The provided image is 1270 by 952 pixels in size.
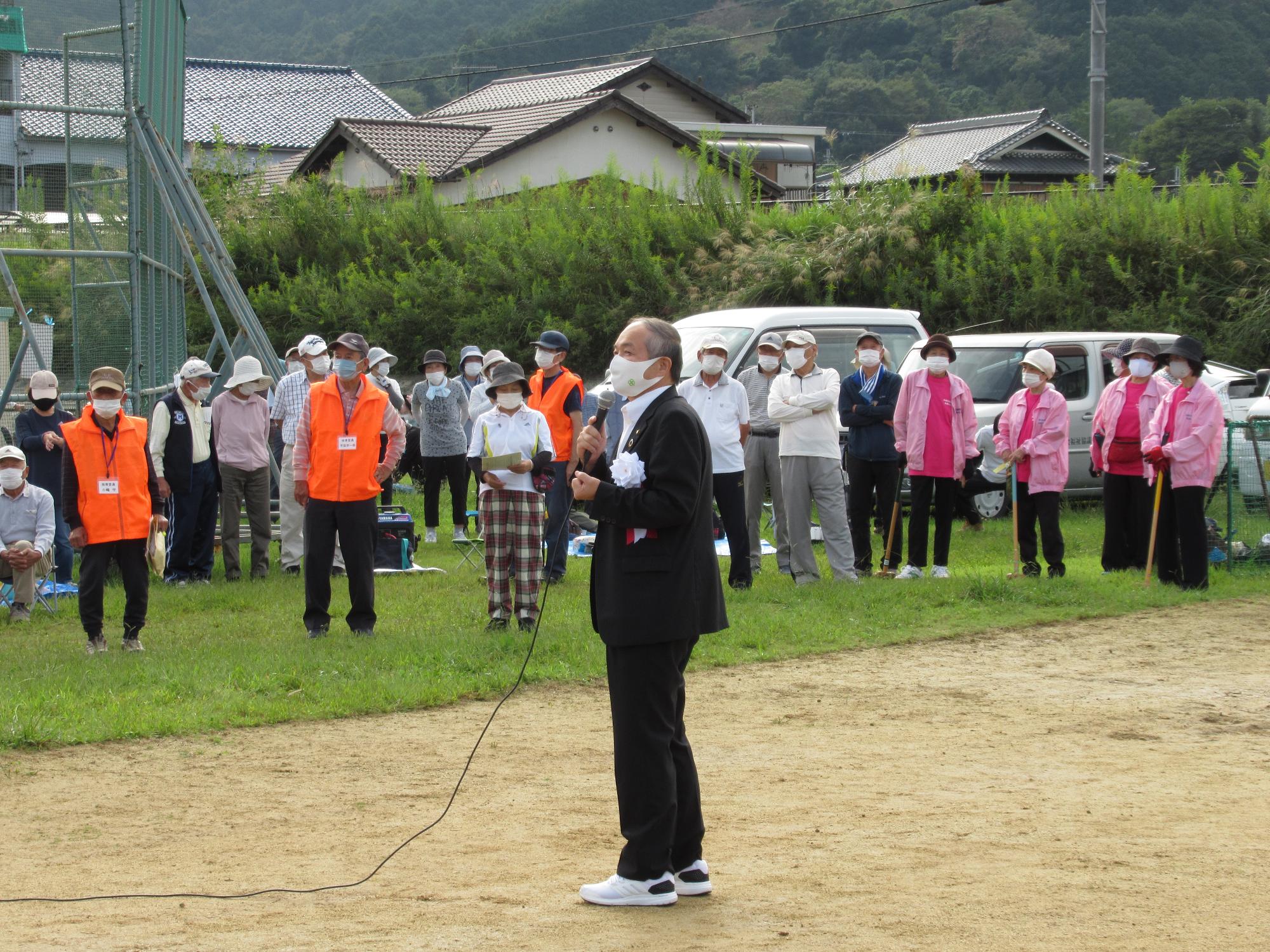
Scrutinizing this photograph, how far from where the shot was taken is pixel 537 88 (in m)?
49.7

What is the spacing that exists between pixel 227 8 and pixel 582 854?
78826 millimetres

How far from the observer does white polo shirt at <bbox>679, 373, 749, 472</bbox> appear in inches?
447

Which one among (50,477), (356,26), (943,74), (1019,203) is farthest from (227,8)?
(50,477)

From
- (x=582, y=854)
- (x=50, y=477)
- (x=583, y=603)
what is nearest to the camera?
(x=582, y=854)

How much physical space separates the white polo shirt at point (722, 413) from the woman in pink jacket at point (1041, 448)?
2.72 meters

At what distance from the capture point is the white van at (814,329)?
1545cm

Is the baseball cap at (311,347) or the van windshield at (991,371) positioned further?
the van windshield at (991,371)

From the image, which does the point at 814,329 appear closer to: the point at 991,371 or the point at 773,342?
the point at 991,371

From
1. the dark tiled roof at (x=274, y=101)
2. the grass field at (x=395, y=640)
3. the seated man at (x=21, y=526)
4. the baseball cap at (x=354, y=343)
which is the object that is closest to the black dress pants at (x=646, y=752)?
the grass field at (x=395, y=640)

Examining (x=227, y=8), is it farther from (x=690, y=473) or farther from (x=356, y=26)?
(x=690, y=473)

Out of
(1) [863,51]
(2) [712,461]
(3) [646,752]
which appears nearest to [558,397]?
(2) [712,461]

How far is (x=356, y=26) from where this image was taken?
74375 mm

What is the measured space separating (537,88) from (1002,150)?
1628 cm

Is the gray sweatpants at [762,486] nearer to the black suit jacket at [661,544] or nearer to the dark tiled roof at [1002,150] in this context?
the black suit jacket at [661,544]
